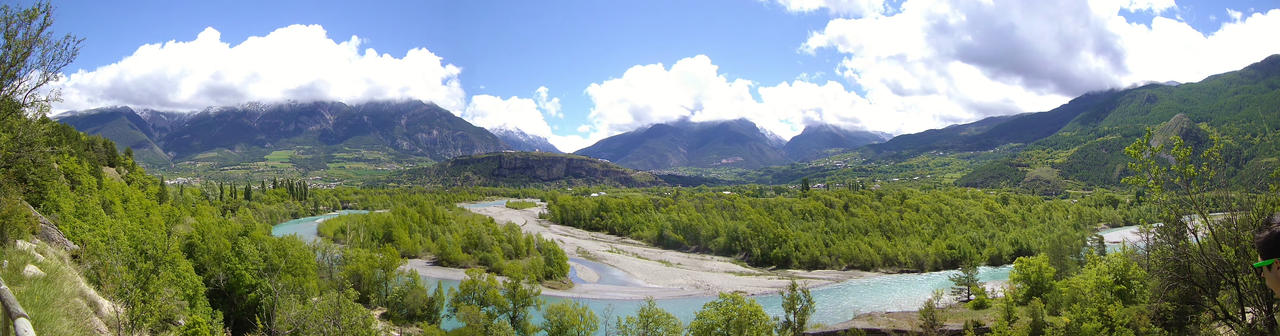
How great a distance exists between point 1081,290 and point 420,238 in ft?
256

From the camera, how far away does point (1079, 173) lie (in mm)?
194500

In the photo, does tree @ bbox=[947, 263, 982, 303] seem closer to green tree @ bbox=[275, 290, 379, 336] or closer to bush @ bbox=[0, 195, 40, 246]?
green tree @ bbox=[275, 290, 379, 336]

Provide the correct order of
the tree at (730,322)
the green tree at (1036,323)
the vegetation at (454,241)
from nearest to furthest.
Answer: the tree at (730,322) → the green tree at (1036,323) → the vegetation at (454,241)

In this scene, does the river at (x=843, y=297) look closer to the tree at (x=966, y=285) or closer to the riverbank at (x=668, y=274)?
the riverbank at (x=668, y=274)

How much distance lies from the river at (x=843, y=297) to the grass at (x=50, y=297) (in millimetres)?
34433

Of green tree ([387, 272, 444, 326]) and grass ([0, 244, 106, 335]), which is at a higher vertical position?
A: grass ([0, 244, 106, 335])

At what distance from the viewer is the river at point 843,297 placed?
53.0 metres

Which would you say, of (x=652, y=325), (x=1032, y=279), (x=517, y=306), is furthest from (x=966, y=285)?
(x=517, y=306)

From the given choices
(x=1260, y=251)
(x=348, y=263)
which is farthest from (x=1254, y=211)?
(x=348, y=263)

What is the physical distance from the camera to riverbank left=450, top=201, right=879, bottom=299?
207 ft

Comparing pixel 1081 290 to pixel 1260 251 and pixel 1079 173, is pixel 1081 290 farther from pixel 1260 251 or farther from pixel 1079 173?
pixel 1079 173

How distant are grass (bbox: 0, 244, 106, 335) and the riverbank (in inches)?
1893

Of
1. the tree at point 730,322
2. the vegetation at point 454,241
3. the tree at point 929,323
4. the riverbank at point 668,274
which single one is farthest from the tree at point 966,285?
the vegetation at point 454,241

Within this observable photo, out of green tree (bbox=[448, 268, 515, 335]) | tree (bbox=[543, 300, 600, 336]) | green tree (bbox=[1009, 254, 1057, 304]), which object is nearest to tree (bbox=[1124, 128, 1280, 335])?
tree (bbox=[543, 300, 600, 336])
